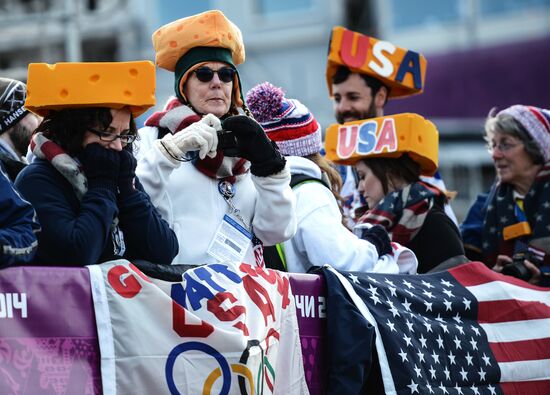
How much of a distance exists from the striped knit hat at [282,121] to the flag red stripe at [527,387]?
145 cm

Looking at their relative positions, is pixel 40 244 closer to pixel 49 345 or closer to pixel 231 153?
pixel 49 345

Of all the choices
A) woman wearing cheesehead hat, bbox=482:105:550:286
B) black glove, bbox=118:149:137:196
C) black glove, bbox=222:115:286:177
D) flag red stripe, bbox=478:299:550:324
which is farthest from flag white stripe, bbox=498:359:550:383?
black glove, bbox=118:149:137:196

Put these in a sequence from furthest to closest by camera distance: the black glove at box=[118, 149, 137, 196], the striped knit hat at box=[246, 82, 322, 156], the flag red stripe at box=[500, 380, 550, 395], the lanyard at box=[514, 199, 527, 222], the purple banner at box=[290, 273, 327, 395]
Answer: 1. the lanyard at box=[514, 199, 527, 222]
2. the striped knit hat at box=[246, 82, 322, 156]
3. the flag red stripe at box=[500, 380, 550, 395]
4. the purple banner at box=[290, 273, 327, 395]
5. the black glove at box=[118, 149, 137, 196]

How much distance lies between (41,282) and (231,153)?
1049 mm

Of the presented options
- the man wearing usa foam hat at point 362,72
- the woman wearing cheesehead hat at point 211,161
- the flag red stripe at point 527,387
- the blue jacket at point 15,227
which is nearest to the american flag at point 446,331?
the flag red stripe at point 527,387

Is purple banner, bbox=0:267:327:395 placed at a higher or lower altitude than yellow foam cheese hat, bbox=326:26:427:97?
lower

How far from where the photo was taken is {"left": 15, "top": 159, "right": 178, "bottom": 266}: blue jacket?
448 cm

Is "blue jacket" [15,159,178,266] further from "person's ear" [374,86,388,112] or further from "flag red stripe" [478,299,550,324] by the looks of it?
"person's ear" [374,86,388,112]

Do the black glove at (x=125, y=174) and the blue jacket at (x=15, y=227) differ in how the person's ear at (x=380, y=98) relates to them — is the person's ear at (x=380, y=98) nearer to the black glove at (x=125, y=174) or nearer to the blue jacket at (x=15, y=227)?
the black glove at (x=125, y=174)

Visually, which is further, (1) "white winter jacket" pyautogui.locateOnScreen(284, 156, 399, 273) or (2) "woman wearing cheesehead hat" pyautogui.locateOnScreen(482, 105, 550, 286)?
(2) "woman wearing cheesehead hat" pyautogui.locateOnScreen(482, 105, 550, 286)

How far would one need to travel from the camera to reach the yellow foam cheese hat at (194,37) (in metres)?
5.54

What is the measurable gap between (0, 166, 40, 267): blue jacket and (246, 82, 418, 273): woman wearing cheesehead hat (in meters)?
1.62

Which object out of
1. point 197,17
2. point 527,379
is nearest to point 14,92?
point 197,17

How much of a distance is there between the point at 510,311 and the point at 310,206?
1182 mm
